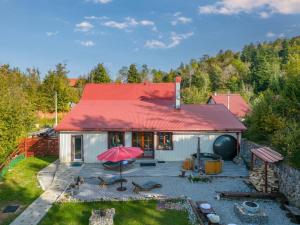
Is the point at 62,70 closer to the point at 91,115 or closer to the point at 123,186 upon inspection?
the point at 91,115

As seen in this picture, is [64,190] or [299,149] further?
[64,190]

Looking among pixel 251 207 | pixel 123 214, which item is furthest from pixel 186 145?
pixel 123 214

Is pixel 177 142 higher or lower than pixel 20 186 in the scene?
higher

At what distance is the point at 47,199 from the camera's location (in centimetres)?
1332

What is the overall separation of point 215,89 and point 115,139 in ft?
189

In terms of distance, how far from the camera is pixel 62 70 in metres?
56.7

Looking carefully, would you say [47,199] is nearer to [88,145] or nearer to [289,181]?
[88,145]

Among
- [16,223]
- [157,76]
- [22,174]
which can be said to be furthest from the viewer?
[157,76]

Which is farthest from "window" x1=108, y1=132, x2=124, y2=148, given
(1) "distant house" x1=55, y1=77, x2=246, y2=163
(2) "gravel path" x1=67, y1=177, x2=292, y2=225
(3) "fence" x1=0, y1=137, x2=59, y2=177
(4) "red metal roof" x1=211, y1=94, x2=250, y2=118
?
(4) "red metal roof" x1=211, y1=94, x2=250, y2=118

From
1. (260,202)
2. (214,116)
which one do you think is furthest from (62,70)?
(260,202)

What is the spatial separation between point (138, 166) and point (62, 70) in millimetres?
42740

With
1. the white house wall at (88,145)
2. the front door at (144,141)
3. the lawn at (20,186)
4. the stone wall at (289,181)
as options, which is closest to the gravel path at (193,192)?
the stone wall at (289,181)

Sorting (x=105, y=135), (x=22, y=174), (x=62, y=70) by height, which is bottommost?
(x=22, y=174)

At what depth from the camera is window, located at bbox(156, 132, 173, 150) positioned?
2061 cm
